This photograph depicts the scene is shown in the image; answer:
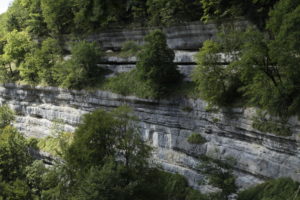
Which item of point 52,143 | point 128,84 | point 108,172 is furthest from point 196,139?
point 52,143

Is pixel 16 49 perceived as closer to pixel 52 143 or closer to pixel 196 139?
pixel 52 143

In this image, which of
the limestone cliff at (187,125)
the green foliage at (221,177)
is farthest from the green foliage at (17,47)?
the green foliage at (221,177)

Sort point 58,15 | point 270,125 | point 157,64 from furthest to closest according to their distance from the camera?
1. point 58,15
2. point 157,64
3. point 270,125

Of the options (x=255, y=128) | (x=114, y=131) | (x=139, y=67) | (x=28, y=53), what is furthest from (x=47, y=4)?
(x=255, y=128)

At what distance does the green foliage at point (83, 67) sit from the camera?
33.6m

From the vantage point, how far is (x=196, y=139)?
24062 millimetres

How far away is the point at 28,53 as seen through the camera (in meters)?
45.1

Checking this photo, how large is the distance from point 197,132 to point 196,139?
67cm

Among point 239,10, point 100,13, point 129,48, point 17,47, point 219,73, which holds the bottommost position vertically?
point 219,73

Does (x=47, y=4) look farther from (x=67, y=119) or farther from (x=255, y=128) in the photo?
(x=255, y=128)

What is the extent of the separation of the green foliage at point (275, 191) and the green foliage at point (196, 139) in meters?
5.37

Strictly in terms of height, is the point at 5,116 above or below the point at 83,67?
below

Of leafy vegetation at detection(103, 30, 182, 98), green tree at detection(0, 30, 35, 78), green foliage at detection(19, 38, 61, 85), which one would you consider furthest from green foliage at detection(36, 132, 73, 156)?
green tree at detection(0, 30, 35, 78)

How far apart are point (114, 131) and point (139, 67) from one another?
6.61m
